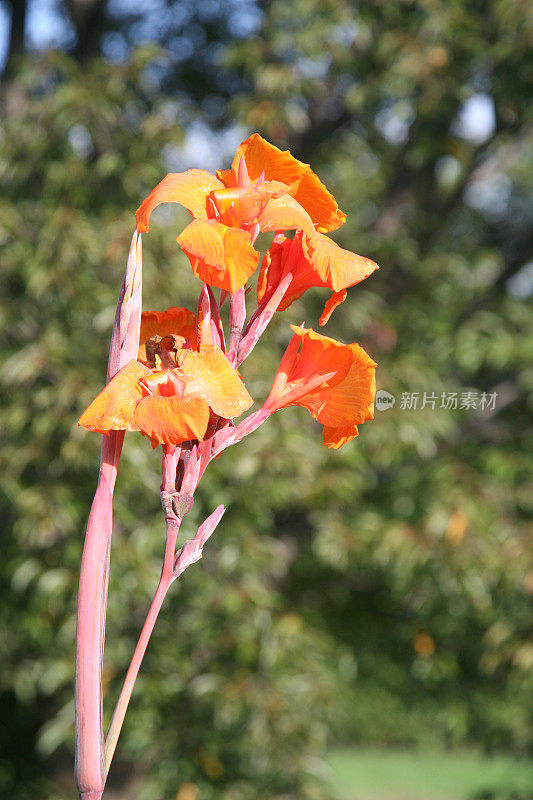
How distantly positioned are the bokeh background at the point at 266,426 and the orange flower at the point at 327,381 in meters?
1.34

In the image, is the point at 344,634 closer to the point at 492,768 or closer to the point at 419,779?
the point at 419,779

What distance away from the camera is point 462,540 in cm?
225

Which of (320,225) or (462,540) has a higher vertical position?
(320,225)

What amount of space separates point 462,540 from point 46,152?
1631 mm

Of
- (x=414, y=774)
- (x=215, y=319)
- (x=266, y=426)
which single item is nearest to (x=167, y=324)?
(x=215, y=319)

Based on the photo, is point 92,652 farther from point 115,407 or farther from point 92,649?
point 115,407

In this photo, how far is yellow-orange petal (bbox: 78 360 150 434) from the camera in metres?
0.50

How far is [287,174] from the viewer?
0.62 metres

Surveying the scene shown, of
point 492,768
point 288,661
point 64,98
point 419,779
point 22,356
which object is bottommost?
point 492,768

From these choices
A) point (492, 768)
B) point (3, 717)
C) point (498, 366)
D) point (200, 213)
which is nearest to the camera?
point (200, 213)

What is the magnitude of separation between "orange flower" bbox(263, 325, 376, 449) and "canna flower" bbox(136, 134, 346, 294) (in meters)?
0.07

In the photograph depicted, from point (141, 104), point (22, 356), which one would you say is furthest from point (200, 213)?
point (141, 104)

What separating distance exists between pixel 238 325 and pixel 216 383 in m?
0.07

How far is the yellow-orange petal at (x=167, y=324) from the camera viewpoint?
637 millimetres
